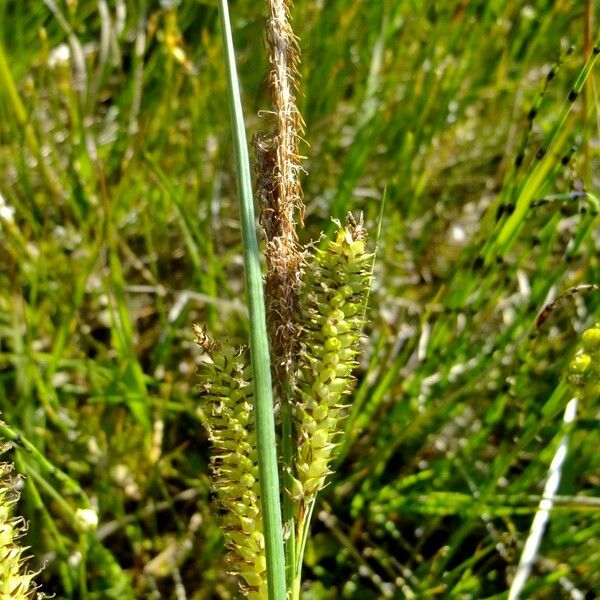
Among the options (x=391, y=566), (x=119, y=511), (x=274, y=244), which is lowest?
(x=391, y=566)

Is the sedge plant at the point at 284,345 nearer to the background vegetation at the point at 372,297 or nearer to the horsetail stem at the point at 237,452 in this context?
the horsetail stem at the point at 237,452

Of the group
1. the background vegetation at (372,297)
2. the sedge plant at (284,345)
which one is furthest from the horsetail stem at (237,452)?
the background vegetation at (372,297)

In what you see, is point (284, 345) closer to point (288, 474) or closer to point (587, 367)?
point (288, 474)

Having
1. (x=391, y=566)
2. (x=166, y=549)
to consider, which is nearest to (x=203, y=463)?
(x=166, y=549)

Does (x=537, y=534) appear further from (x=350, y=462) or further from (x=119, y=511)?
(x=119, y=511)

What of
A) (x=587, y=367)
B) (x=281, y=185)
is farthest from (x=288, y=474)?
(x=587, y=367)

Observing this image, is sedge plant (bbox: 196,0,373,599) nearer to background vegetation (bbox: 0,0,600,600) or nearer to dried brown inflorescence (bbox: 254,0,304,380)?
dried brown inflorescence (bbox: 254,0,304,380)
